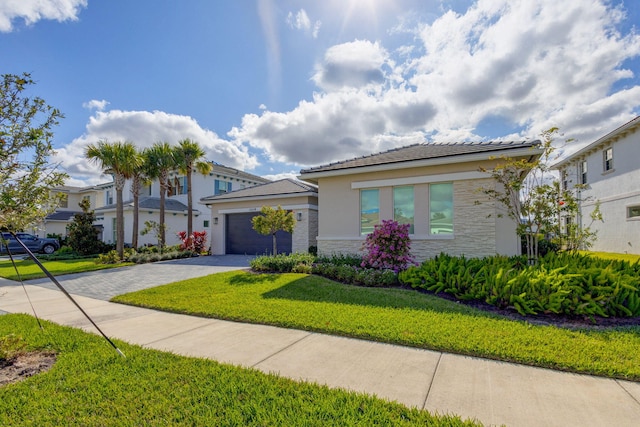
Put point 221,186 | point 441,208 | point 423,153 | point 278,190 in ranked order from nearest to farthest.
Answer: point 441,208 → point 423,153 → point 278,190 → point 221,186

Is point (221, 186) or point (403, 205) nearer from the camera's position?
point (403, 205)

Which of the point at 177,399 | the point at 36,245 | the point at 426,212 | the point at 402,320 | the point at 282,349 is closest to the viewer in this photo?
the point at 177,399

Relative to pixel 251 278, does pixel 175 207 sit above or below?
above

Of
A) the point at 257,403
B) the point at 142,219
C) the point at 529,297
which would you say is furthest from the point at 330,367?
the point at 142,219

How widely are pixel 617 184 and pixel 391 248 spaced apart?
17.0 metres

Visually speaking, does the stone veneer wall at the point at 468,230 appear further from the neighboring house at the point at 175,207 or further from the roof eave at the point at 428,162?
the neighboring house at the point at 175,207

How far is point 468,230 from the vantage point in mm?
9688

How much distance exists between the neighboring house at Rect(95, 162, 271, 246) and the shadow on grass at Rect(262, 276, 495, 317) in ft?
53.6

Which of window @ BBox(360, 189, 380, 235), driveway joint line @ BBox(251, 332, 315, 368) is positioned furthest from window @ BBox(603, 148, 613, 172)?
driveway joint line @ BBox(251, 332, 315, 368)

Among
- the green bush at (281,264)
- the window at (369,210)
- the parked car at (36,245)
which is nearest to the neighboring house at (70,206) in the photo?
the parked car at (36,245)

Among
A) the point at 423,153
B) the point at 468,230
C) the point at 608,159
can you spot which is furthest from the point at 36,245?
the point at 608,159

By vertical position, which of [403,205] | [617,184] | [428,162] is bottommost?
[403,205]

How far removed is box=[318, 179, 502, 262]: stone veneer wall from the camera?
31.0 ft

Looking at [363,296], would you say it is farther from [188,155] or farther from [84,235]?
[84,235]
